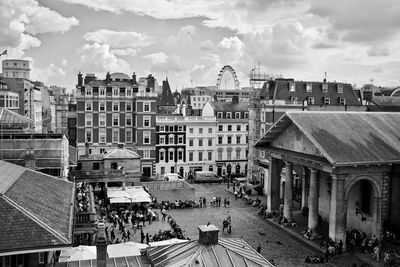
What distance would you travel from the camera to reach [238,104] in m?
81.8

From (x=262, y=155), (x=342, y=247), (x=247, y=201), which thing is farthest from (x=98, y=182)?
(x=342, y=247)

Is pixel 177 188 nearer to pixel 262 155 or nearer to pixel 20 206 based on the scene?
pixel 262 155

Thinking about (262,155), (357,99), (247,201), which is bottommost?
(247,201)

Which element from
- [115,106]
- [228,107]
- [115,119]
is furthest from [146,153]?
[228,107]

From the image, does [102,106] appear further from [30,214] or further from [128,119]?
[30,214]

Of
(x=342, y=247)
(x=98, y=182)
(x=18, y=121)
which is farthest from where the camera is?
(x=98, y=182)

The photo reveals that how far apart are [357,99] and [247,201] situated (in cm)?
2667

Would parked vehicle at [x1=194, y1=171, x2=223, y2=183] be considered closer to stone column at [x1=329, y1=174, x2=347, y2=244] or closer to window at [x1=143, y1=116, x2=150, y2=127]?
window at [x1=143, y1=116, x2=150, y2=127]

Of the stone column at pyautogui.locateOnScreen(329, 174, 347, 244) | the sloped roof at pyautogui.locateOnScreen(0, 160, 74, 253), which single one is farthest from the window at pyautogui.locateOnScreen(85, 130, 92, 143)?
the stone column at pyautogui.locateOnScreen(329, 174, 347, 244)

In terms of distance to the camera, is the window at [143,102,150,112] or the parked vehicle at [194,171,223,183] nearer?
the window at [143,102,150,112]

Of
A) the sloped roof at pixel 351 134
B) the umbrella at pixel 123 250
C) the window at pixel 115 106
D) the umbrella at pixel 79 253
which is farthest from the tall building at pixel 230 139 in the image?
the umbrella at pixel 79 253

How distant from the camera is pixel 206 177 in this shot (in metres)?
69.2

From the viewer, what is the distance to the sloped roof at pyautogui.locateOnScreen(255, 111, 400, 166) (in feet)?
116

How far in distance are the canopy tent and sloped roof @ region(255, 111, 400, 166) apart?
16.1 m
